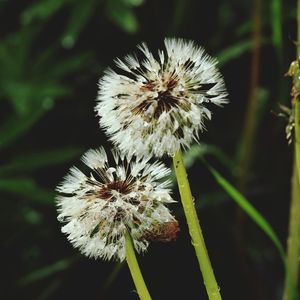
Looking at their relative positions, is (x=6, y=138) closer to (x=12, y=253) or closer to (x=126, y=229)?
(x=12, y=253)

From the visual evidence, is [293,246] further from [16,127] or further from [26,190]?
[16,127]

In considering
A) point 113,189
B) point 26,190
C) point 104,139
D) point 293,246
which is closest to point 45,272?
point 26,190

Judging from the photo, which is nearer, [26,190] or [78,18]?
[26,190]

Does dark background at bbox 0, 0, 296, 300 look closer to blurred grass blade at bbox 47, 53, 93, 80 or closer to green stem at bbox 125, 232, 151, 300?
blurred grass blade at bbox 47, 53, 93, 80

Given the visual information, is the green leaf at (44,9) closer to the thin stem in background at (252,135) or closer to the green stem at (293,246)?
the thin stem in background at (252,135)

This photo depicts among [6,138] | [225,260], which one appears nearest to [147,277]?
[225,260]

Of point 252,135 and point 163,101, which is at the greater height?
point 252,135

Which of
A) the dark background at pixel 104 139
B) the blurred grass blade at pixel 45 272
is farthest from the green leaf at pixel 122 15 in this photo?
the blurred grass blade at pixel 45 272
